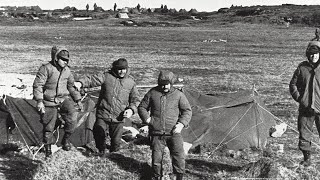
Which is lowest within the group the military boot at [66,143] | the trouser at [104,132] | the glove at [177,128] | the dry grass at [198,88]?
the dry grass at [198,88]

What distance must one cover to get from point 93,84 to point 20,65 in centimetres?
1840

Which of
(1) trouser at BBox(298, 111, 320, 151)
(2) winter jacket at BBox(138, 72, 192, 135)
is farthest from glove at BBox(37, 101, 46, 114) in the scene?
(1) trouser at BBox(298, 111, 320, 151)

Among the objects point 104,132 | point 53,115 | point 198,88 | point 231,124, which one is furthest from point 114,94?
point 198,88

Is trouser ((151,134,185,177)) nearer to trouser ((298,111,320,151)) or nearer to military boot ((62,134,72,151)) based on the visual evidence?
military boot ((62,134,72,151))

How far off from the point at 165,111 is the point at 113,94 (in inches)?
48.8

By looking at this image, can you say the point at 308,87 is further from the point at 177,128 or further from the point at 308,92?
the point at 177,128

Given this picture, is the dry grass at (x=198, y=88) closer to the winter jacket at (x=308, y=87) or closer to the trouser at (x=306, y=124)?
the trouser at (x=306, y=124)

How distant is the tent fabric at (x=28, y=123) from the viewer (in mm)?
8750

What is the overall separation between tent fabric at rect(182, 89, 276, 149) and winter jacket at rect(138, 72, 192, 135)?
2.95m

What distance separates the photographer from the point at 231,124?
385 inches

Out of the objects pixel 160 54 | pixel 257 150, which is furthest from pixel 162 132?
pixel 160 54

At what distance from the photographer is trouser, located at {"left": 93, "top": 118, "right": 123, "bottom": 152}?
7621 mm

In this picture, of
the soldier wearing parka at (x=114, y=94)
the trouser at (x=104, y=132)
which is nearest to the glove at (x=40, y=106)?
the soldier wearing parka at (x=114, y=94)

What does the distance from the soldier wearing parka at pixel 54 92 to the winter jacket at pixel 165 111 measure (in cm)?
168
